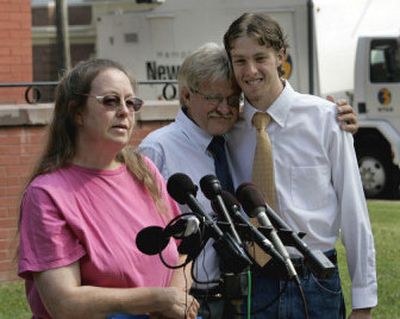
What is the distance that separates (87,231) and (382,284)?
→ 602 centimetres

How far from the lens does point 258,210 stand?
3512 millimetres

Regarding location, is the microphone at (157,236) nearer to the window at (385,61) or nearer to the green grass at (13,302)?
the green grass at (13,302)

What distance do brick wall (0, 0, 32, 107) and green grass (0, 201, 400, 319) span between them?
2176 mm

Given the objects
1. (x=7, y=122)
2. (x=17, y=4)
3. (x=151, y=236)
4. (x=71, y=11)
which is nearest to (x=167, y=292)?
(x=151, y=236)

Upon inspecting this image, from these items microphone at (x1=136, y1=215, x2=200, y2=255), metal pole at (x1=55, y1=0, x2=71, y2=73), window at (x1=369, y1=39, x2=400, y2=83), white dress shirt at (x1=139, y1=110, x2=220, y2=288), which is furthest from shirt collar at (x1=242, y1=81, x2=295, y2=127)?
window at (x1=369, y1=39, x2=400, y2=83)

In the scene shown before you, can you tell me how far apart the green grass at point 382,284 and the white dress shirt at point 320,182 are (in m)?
3.70

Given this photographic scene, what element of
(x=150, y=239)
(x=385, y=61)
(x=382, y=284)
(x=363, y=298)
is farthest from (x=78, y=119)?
(x=385, y=61)

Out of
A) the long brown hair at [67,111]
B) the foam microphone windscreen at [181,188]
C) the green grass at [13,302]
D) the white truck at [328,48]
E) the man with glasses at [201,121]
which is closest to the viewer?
the foam microphone windscreen at [181,188]

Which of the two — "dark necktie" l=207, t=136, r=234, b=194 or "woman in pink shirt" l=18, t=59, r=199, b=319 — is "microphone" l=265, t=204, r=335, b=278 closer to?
"woman in pink shirt" l=18, t=59, r=199, b=319

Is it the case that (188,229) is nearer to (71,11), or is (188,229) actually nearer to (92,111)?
(92,111)

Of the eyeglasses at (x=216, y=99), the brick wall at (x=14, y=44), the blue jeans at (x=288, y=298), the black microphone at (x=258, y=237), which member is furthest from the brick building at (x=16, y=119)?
the black microphone at (x=258, y=237)

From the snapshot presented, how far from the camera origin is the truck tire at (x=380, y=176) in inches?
719

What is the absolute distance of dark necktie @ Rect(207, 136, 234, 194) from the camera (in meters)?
4.51

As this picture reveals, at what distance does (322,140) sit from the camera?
4453 millimetres
